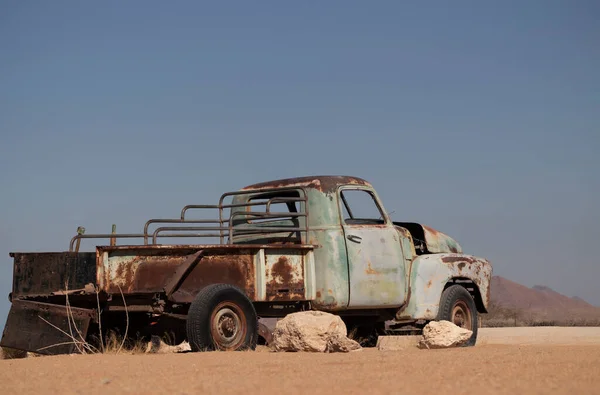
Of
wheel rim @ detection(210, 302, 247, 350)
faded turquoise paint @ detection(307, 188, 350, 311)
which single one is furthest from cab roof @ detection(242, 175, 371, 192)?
wheel rim @ detection(210, 302, 247, 350)

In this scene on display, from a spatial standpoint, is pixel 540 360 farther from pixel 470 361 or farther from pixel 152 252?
pixel 152 252

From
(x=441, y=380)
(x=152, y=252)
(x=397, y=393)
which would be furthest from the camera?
(x=152, y=252)

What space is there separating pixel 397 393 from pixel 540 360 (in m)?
3.08

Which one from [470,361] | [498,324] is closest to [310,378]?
[470,361]

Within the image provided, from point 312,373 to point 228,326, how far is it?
3.04m

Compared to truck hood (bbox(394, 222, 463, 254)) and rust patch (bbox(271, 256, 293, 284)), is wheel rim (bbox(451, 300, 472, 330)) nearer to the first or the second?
truck hood (bbox(394, 222, 463, 254))

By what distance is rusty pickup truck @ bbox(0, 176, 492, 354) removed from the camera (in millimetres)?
10852

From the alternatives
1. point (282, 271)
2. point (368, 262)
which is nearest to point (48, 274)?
point (282, 271)

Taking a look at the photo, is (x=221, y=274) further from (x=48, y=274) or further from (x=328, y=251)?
(x=48, y=274)

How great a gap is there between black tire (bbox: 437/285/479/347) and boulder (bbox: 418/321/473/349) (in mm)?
703

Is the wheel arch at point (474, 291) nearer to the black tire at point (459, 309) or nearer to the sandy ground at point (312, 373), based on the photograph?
the black tire at point (459, 309)

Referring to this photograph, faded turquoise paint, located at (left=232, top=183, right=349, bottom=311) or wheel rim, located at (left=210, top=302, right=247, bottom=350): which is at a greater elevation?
faded turquoise paint, located at (left=232, top=183, right=349, bottom=311)

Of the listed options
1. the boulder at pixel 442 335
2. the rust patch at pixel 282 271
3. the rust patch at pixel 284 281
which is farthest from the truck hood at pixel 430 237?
the rust patch at pixel 282 271

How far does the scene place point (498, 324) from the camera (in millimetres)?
26078
